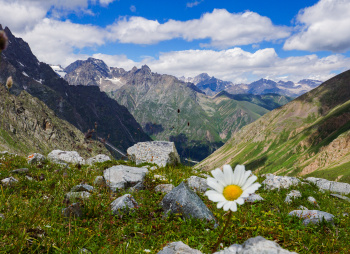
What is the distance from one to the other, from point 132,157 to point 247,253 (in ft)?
41.7

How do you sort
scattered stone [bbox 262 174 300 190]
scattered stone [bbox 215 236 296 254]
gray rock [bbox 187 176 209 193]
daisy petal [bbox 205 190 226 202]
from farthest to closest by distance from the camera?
scattered stone [bbox 262 174 300 190] → gray rock [bbox 187 176 209 193] → scattered stone [bbox 215 236 296 254] → daisy petal [bbox 205 190 226 202]

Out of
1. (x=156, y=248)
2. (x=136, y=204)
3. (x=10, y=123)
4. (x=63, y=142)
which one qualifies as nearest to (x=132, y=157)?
(x=136, y=204)

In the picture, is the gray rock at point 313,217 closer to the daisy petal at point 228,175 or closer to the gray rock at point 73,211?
the daisy petal at point 228,175

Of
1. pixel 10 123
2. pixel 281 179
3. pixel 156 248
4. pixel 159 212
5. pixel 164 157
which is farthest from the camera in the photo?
pixel 10 123

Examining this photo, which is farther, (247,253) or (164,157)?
(164,157)

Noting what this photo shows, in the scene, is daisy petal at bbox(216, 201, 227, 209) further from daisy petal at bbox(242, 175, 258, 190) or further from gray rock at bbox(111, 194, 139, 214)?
gray rock at bbox(111, 194, 139, 214)

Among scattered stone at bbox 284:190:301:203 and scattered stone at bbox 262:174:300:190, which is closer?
scattered stone at bbox 284:190:301:203

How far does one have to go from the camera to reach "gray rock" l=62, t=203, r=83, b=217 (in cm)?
566

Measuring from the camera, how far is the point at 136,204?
22.0ft

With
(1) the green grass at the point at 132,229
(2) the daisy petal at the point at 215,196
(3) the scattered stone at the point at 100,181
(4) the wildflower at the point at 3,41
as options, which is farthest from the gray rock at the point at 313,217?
(4) the wildflower at the point at 3,41

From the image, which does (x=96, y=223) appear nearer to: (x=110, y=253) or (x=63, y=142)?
(x=110, y=253)

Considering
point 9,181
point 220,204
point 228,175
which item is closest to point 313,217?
point 228,175

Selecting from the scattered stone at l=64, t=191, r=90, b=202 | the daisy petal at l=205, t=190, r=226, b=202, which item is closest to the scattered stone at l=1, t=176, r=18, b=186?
the scattered stone at l=64, t=191, r=90, b=202

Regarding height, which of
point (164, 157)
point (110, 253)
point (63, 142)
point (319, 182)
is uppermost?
point (63, 142)
